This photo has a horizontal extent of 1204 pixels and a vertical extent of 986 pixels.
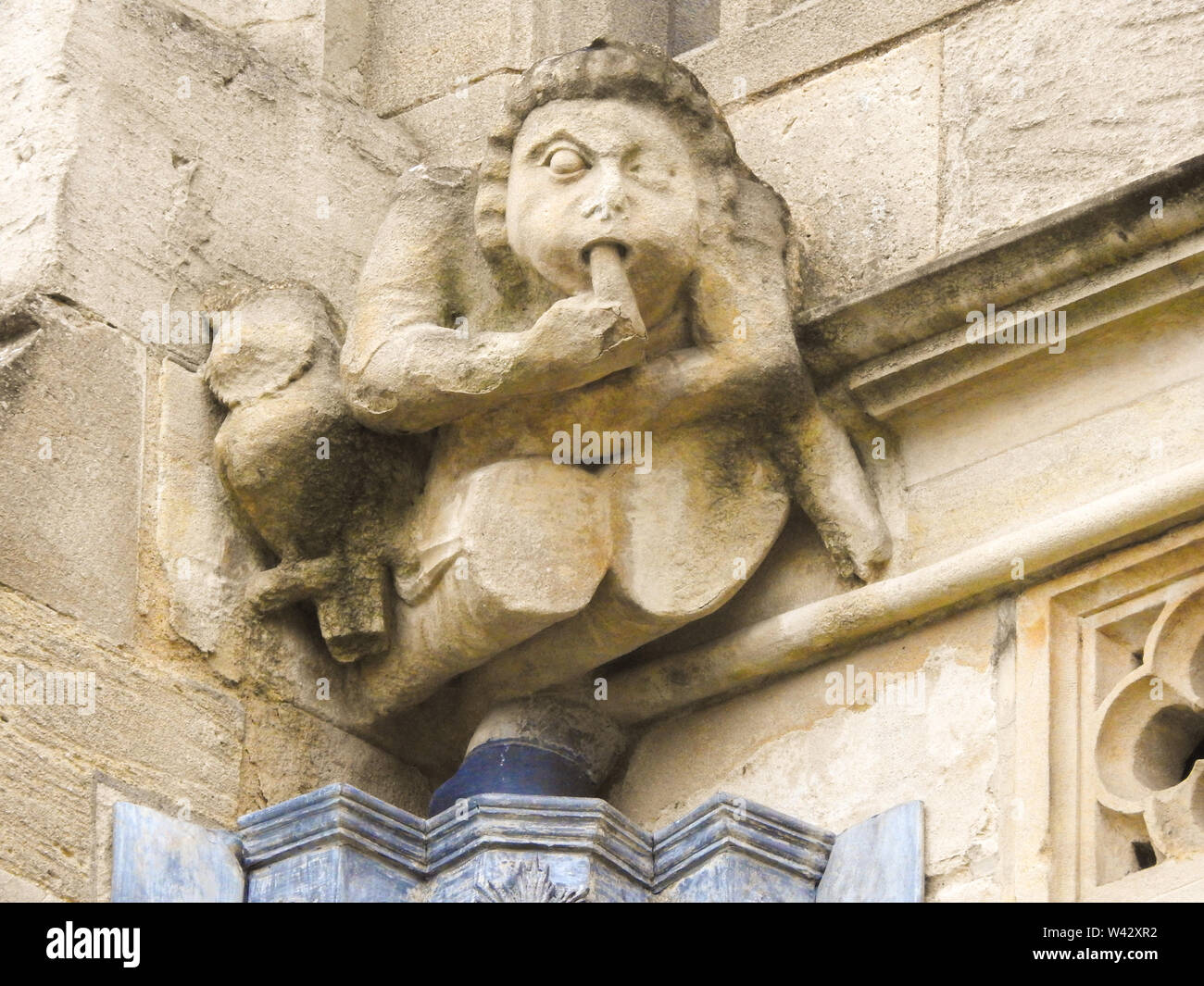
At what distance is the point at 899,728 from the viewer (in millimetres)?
4633

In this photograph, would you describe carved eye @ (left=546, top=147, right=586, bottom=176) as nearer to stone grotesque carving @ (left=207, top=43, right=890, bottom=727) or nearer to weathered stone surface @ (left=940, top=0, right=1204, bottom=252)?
stone grotesque carving @ (left=207, top=43, right=890, bottom=727)

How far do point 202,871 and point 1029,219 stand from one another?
1.60 meters

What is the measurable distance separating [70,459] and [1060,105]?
1622mm

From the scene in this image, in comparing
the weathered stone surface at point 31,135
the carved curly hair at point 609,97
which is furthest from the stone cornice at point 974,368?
the weathered stone surface at point 31,135

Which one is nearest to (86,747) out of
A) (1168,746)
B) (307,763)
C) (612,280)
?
(307,763)

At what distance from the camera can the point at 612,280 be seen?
183 inches

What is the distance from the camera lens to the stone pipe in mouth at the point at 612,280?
4.61 m

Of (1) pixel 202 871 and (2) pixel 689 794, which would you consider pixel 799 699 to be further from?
(1) pixel 202 871

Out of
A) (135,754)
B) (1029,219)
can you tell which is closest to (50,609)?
(135,754)

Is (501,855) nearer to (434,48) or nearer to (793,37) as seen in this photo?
(793,37)

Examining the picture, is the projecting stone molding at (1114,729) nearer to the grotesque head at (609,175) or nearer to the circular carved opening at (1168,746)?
the circular carved opening at (1168,746)

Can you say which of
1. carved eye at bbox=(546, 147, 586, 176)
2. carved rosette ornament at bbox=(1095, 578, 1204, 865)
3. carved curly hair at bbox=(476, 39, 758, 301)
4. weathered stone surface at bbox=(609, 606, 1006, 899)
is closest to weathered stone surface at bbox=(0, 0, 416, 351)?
carved curly hair at bbox=(476, 39, 758, 301)

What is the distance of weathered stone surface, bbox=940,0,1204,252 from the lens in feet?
15.9

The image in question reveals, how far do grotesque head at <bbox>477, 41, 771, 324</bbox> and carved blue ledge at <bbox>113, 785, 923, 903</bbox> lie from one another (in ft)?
2.66
